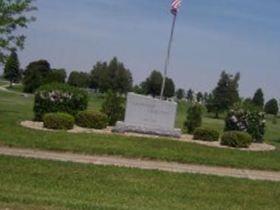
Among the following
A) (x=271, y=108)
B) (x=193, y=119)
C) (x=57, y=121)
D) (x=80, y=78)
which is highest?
(x=80, y=78)

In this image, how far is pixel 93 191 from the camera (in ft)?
41.5

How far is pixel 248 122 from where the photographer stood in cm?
2708

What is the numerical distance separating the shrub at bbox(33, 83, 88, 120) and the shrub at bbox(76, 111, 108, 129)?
47.2 inches

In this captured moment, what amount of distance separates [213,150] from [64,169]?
25.3 feet

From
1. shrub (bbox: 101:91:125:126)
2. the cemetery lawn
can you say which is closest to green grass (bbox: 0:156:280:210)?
the cemetery lawn

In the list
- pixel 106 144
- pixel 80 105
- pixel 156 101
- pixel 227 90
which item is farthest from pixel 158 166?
pixel 227 90

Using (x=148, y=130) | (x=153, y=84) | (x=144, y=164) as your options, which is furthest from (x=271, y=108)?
(x=144, y=164)

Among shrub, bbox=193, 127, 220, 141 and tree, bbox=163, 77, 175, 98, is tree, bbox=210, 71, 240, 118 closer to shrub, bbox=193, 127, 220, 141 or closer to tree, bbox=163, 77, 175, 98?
tree, bbox=163, 77, 175, 98

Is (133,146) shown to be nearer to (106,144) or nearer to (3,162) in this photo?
(106,144)

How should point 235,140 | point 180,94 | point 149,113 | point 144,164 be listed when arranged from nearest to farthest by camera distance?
point 144,164, point 235,140, point 149,113, point 180,94

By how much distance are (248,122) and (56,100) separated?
24.0 ft

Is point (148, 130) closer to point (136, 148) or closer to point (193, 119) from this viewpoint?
point (193, 119)

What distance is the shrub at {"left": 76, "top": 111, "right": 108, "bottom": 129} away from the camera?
991 inches

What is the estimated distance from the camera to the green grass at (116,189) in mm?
10805
